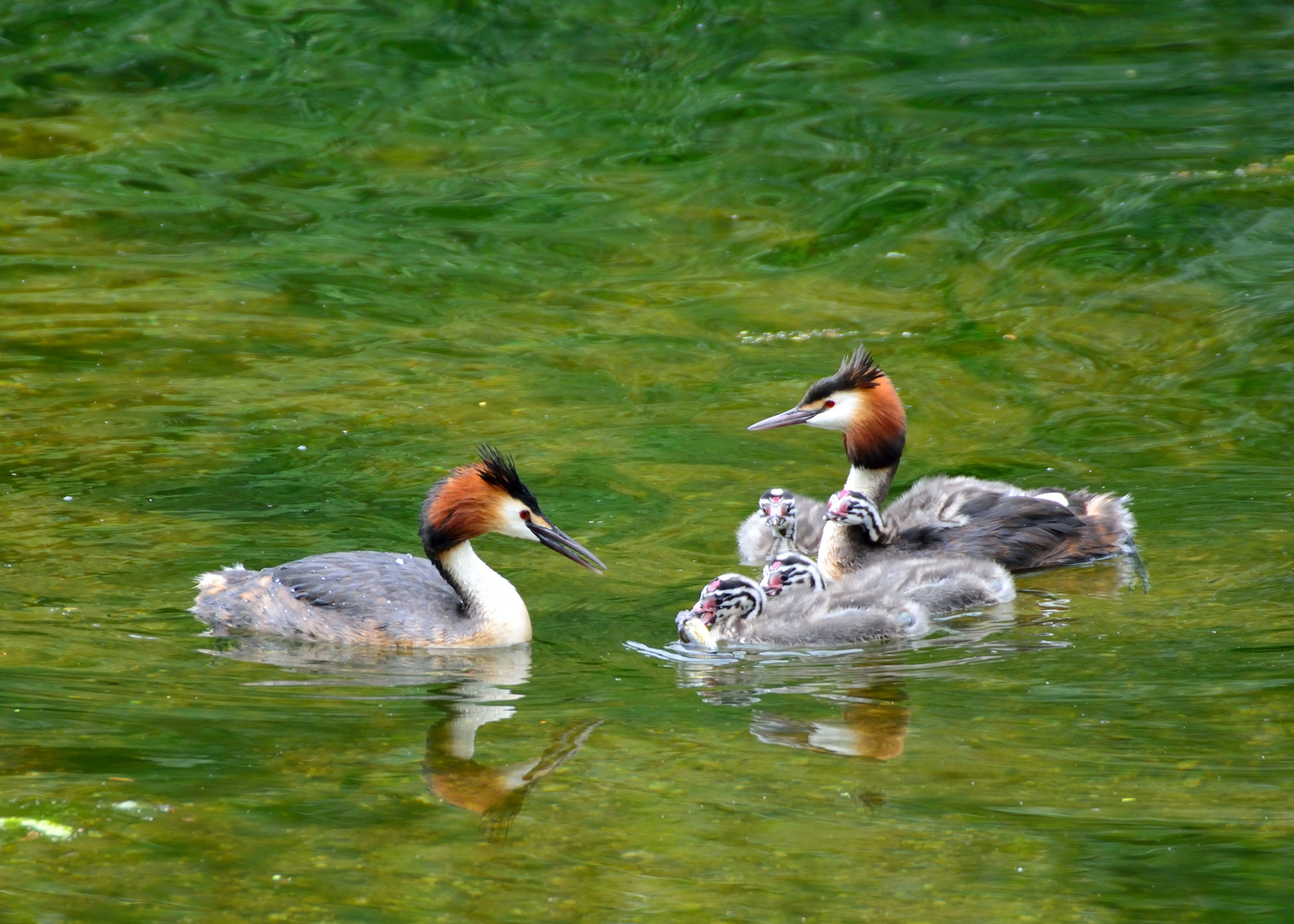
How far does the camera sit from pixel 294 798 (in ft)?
17.7

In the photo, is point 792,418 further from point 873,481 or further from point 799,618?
point 799,618

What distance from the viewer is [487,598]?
704 cm

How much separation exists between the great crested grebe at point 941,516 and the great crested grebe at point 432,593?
4.59 feet

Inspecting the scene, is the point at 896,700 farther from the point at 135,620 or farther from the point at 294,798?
the point at 135,620

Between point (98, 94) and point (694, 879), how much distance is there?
40.5 ft

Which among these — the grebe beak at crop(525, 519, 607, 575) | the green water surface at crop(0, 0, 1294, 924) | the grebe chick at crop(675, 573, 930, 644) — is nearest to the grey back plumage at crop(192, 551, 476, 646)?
the green water surface at crop(0, 0, 1294, 924)

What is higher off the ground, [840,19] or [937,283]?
[840,19]

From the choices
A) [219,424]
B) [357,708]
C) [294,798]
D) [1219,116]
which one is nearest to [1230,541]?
[357,708]

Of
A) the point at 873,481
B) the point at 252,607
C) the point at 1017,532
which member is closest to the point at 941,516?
the point at 1017,532

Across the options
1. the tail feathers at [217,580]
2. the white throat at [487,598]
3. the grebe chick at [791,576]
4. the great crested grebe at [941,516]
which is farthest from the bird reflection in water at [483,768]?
the great crested grebe at [941,516]

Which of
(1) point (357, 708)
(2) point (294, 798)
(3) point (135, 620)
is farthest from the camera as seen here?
(3) point (135, 620)

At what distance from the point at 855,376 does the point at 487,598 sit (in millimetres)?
2278

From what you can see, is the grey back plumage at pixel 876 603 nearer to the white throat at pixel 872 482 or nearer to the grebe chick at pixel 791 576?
the grebe chick at pixel 791 576

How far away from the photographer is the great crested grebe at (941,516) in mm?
7957
